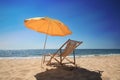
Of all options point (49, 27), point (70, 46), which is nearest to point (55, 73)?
point (70, 46)

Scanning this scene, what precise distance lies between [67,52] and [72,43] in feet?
1.33

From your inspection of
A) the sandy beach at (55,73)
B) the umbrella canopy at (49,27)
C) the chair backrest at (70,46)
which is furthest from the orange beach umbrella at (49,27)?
the sandy beach at (55,73)

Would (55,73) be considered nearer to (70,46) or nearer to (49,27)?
(70,46)

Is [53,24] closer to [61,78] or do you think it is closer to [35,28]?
[35,28]

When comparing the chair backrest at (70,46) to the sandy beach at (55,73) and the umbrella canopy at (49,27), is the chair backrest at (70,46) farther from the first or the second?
the umbrella canopy at (49,27)

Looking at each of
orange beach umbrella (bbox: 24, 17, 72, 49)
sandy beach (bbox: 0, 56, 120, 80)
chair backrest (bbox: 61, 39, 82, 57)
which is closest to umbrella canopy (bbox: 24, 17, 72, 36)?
orange beach umbrella (bbox: 24, 17, 72, 49)

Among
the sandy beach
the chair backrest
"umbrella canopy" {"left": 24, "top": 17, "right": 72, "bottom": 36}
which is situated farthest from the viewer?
"umbrella canopy" {"left": 24, "top": 17, "right": 72, "bottom": 36}

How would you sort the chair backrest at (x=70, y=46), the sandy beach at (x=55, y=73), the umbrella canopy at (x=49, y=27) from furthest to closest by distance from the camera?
the umbrella canopy at (x=49, y=27) < the chair backrest at (x=70, y=46) < the sandy beach at (x=55, y=73)

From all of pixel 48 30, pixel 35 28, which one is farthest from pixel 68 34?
pixel 35 28

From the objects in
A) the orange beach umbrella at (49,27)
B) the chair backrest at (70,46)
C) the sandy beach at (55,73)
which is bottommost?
A: the sandy beach at (55,73)

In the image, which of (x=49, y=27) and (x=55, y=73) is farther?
(x=49, y=27)

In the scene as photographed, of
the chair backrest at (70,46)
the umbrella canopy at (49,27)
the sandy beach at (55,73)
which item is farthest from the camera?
the umbrella canopy at (49,27)

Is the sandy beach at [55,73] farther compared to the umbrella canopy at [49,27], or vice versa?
the umbrella canopy at [49,27]

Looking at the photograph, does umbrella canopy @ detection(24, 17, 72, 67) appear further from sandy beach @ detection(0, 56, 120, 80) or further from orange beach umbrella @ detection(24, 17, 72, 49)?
sandy beach @ detection(0, 56, 120, 80)
